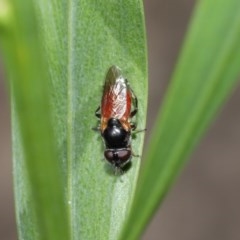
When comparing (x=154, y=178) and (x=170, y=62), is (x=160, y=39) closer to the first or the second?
(x=170, y=62)

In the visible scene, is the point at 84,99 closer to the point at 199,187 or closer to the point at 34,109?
the point at 34,109

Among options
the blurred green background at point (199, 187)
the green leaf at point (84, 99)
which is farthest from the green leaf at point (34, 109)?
the blurred green background at point (199, 187)

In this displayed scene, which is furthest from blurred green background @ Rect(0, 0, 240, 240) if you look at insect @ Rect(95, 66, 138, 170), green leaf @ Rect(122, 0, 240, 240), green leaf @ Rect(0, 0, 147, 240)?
green leaf @ Rect(122, 0, 240, 240)

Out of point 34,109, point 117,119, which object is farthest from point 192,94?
point 117,119

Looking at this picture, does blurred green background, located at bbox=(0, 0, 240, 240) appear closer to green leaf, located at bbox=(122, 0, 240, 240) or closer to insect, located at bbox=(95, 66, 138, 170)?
insect, located at bbox=(95, 66, 138, 170)

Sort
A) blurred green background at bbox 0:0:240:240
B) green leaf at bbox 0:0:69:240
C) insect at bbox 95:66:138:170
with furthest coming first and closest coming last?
blurred green background at bbox 0:0:240:240 → insect at bbox 95:66:138:170 → green leaf at bbox 0:0:69:240

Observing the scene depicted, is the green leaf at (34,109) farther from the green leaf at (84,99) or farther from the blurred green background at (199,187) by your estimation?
the blurred green background at (199,187)

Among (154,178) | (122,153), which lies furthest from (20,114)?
(122,153)
